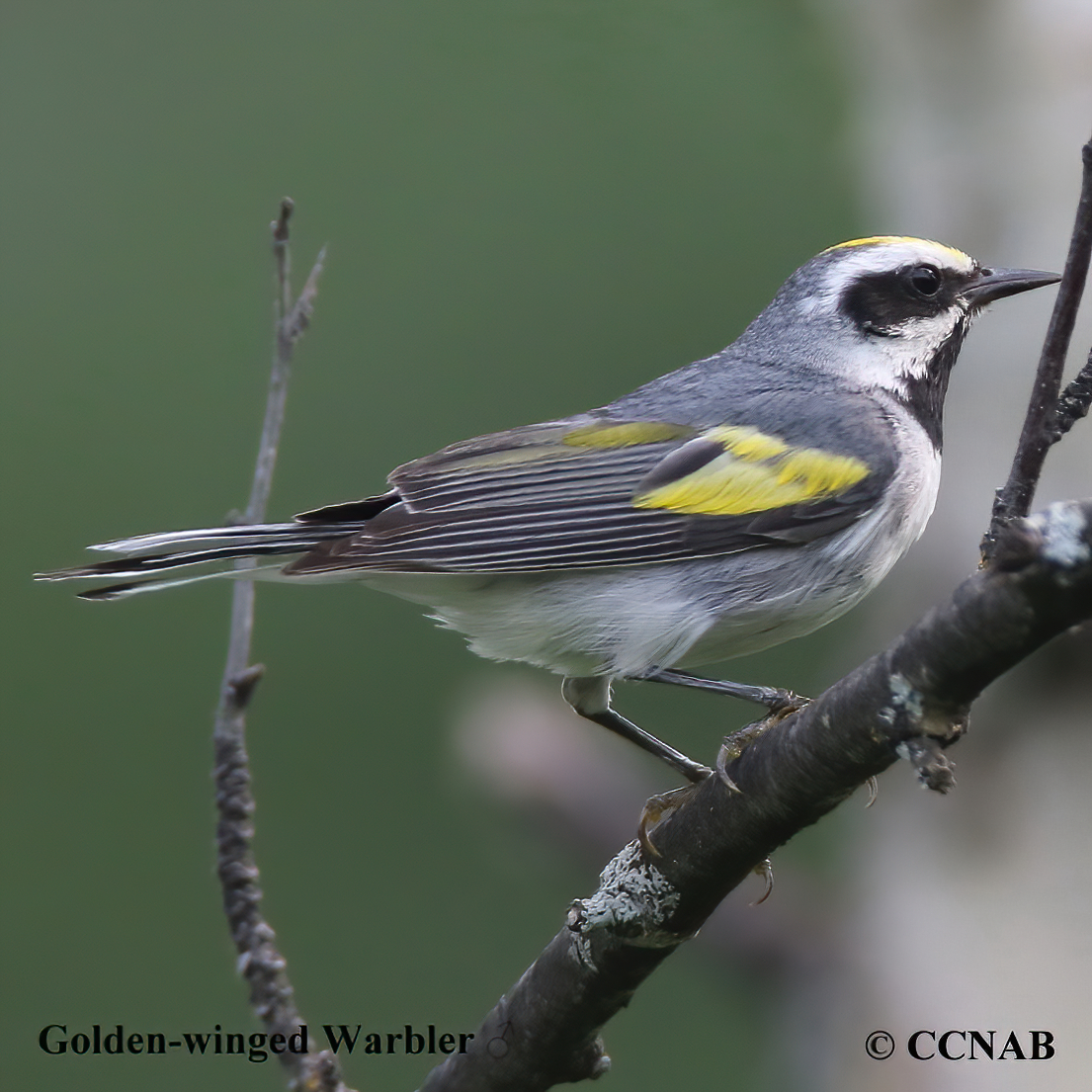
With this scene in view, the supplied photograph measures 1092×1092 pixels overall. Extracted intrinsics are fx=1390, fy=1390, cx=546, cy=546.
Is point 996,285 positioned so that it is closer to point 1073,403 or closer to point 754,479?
point 754,479

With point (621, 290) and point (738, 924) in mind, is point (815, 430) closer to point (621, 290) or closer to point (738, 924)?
point (738, 924)

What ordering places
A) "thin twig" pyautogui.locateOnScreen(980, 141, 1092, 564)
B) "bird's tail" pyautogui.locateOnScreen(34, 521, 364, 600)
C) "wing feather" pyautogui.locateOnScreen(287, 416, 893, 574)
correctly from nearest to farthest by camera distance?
"thin twig" pyautogui.locateOnScreen(980, 141, 1092, 564) → "bird's tail" pyautogui.locateOnScreen(34, 521, 364, 600) → "wing feather" pyautogui.locateOnScreen(287, 416, 893, 574)

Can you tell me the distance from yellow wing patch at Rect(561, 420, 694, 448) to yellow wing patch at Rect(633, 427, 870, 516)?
0.09m

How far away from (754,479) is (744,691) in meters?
0.55

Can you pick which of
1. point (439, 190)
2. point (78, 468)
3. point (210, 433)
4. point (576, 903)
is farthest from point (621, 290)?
point (576, 903)

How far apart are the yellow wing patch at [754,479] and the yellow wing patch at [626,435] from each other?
94mm

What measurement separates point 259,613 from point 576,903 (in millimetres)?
4541

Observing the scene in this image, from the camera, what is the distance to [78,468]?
6574mm

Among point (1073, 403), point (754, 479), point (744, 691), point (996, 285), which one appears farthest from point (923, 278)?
point (1073, 403)

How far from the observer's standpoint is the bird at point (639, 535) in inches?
118

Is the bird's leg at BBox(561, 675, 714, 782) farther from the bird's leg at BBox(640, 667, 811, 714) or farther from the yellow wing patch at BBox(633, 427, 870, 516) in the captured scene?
the yellow wing patch at BBox(633, 427, 870, 516)

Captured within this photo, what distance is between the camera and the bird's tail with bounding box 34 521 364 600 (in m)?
2.73

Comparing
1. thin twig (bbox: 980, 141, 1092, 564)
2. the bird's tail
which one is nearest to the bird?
the bird's tail

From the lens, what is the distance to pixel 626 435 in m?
3.33
